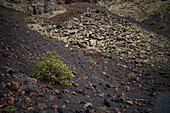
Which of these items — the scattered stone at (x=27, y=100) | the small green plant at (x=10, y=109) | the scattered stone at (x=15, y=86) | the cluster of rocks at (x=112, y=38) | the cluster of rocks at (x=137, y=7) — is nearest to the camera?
the small green plant at (x=10, y=109)

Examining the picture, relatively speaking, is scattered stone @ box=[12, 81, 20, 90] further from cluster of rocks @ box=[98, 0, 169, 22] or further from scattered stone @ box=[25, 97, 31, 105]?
cluster of rocks @ box=[98, 0, 169, 22]

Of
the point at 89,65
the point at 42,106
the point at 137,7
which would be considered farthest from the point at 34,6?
the point at 137,7

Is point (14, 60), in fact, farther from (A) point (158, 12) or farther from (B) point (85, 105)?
(A) point (158, 12)

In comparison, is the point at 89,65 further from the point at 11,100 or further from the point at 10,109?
the point at 10,109

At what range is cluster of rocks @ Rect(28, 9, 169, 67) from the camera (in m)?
6.68

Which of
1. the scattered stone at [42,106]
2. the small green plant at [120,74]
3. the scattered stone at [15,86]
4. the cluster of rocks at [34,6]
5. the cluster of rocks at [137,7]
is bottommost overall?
the small green plant at [120,74]

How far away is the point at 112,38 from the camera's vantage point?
793cm

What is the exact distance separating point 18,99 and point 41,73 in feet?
3.42

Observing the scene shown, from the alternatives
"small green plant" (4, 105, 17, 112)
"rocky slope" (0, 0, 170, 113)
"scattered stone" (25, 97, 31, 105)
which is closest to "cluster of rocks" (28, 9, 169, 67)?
"rocky slope" (0, 0, 170, 113)

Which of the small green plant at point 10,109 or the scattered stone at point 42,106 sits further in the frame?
the scattered stone at point 42,106

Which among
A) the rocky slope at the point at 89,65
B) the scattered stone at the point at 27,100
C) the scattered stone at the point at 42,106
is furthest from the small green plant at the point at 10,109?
the scattered stone at the point at 42,106

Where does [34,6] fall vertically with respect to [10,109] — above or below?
above

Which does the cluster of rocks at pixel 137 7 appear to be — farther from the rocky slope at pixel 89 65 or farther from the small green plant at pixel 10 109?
the small green plant at pixel 10 109

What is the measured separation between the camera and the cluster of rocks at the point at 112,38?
21.9 ft
